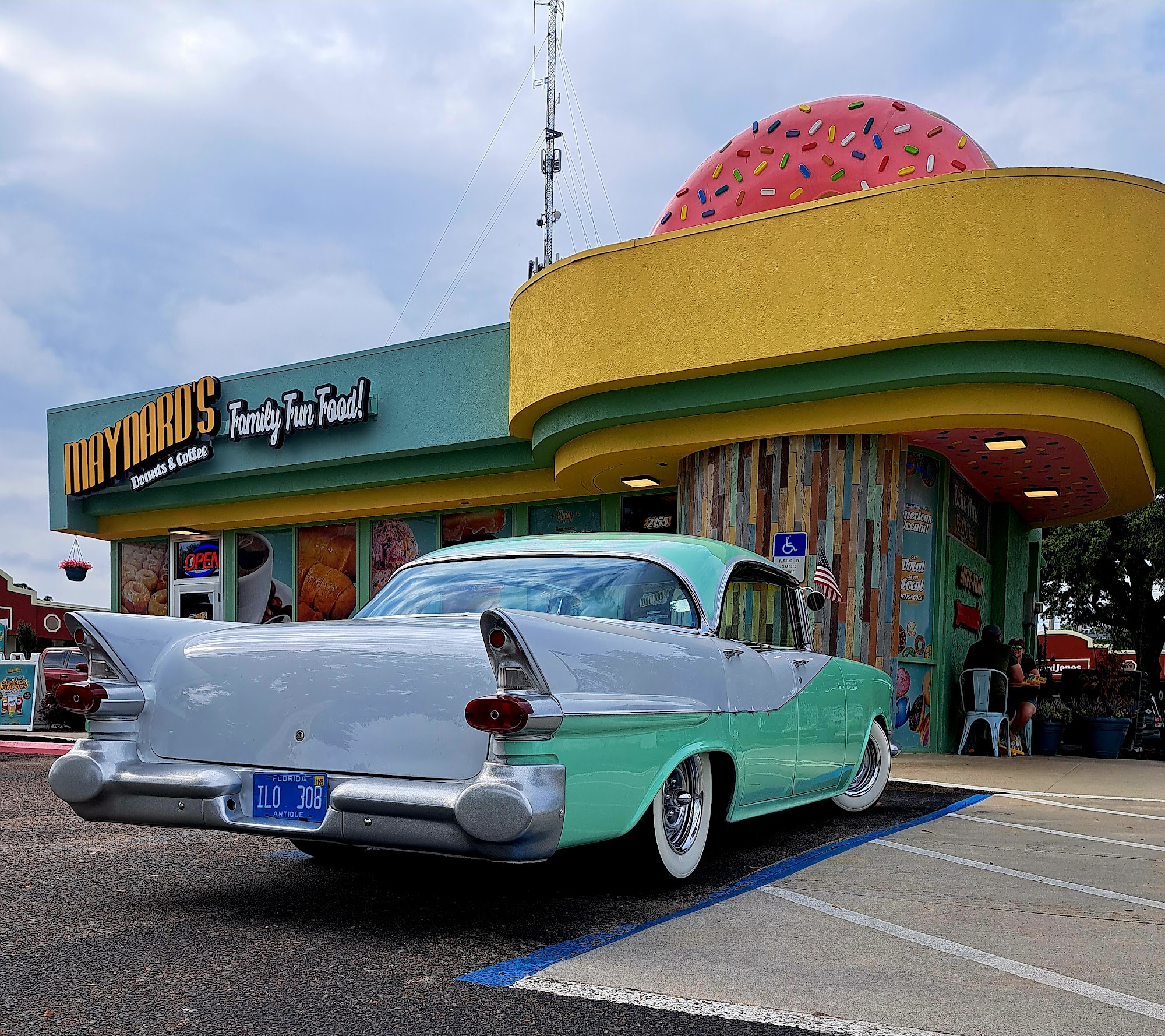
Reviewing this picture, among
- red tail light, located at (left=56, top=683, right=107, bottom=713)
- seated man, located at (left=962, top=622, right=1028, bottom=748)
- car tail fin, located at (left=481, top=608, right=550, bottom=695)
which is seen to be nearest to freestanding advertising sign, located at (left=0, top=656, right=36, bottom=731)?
seated man, located at (left=962, top=622, right=1028, bottom=748)

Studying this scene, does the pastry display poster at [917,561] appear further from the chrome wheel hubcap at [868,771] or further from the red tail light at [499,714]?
the red tail light at [499,714]

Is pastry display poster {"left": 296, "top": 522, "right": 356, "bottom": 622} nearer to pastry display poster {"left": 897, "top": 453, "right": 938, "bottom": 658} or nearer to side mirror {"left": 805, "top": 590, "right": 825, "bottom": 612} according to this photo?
pastry display poster {"left": 897, "top": 453, "right": 938, "bottom": 658}

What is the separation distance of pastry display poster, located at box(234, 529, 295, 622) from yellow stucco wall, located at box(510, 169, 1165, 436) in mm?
9599

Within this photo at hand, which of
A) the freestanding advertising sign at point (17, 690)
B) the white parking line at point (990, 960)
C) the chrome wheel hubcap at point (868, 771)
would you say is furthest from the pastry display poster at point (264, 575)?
the white parking line at point (990, 960)

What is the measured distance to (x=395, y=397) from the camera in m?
16.2

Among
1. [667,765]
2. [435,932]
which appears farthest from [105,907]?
[667,765]

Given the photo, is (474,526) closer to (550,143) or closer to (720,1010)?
(550,143)

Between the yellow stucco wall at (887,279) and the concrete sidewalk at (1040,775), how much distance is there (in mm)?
3879

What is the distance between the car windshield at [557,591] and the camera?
479 cm

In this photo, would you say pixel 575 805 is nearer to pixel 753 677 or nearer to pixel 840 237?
pixel 753 677

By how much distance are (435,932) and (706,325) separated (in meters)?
8.34

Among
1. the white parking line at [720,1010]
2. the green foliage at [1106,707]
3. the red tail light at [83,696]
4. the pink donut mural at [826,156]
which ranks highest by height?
the pink donut mural at [826,156]

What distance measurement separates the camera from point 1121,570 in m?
30.3

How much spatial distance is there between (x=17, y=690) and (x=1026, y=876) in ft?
45.1
